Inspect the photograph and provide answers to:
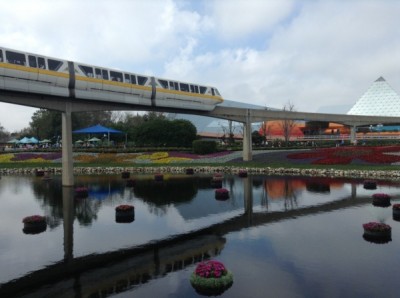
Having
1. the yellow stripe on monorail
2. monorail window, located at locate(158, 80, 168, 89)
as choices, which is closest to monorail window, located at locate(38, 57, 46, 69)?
the yellow stripe on monorail

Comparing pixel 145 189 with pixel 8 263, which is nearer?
pixel 8 263

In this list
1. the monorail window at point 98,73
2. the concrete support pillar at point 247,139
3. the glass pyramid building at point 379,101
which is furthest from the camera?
the glass pyramid building at point 379,101

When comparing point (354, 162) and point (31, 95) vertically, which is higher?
point (31, 95)

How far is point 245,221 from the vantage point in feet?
60.6

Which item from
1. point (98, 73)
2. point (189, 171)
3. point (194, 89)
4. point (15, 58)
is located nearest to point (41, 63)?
point (15, 58)

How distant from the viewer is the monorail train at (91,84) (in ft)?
87.0

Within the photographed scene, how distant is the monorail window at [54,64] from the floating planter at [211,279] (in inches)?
914

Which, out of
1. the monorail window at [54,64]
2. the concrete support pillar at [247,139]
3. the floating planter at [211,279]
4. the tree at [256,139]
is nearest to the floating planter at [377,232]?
the floating planter at [211,279]

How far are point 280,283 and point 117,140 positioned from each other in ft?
266

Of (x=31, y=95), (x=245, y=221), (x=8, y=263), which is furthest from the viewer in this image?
(x=31, y=95)

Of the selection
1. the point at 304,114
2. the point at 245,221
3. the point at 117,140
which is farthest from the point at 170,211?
the point at 117,140

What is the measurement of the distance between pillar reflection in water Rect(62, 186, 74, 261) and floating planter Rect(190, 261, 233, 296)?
5231 millimetres

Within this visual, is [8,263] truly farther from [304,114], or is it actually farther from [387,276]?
[304,114]

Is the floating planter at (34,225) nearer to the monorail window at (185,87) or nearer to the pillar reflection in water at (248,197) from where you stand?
the pillar reflection in water at (248,197)
